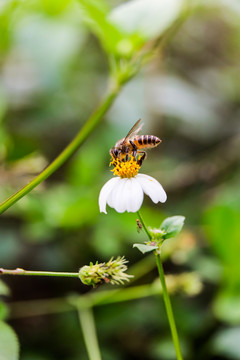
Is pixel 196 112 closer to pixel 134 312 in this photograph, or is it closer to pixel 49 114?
pixel 49 114

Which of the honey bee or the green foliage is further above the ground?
the green foliage

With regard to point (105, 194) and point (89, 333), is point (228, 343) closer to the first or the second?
point (89, 333)

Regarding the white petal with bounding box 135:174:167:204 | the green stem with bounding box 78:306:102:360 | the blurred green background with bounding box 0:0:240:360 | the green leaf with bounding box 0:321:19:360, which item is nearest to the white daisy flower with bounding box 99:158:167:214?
the white petal with bounding box 135:174:167:204

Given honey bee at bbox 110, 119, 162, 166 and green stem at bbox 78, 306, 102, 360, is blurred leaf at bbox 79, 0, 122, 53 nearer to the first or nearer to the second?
honey bee at bbox 110, 119, 162, 166

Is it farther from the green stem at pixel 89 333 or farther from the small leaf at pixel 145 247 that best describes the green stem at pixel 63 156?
the green stem at pixel 89 333

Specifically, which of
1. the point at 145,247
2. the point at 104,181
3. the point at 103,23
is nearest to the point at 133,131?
the point at 145,247

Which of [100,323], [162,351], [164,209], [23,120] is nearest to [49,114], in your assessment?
[23,120]
